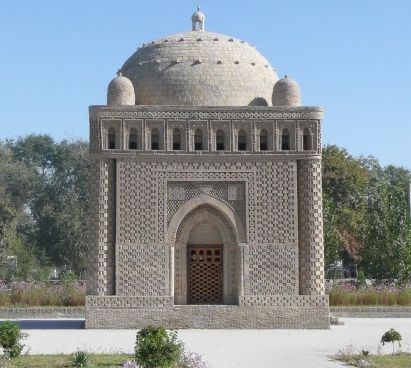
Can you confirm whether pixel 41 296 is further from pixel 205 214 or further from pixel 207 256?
pixel 205 214

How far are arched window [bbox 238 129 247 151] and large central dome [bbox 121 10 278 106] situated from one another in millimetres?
972

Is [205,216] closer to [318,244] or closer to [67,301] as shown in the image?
[318,244]

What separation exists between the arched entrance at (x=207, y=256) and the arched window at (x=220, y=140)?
1.36m

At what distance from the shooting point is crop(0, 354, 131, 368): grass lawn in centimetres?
1222

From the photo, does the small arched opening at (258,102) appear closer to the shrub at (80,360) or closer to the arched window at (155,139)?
the arched window at (155,139)

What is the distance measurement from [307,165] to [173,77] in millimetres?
4207

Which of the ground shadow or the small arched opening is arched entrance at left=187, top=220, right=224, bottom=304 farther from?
the small arched opening

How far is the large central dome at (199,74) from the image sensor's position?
21438 millimetres

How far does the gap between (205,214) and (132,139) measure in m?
2.64

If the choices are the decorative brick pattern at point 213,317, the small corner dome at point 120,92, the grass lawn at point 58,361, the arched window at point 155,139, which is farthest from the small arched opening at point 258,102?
the grass lawn at point 58,361

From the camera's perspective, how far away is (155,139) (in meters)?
20.8

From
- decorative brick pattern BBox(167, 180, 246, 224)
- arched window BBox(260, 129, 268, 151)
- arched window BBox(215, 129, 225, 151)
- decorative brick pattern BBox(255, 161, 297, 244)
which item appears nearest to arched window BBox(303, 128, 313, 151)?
decorative brick pattern BBox(255, 161, 297, 244)

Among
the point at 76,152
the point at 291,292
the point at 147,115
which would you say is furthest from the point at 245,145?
the point at 76,152

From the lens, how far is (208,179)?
808 inches
